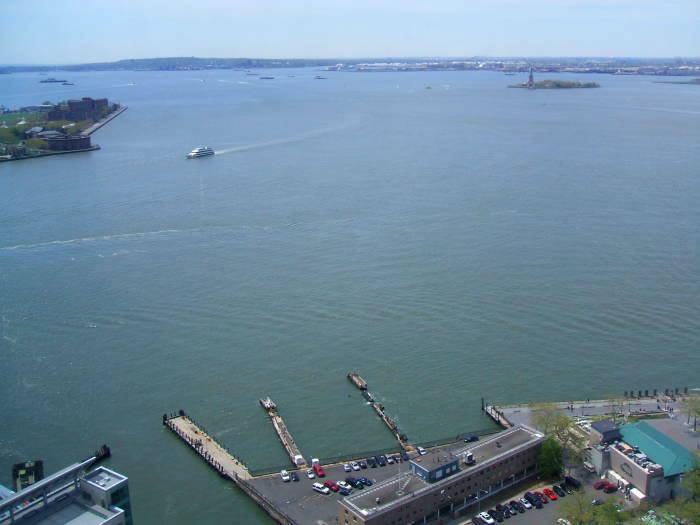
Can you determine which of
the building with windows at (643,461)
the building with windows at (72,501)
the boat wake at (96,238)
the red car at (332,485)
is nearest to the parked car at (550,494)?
the building with windows at (643,461)

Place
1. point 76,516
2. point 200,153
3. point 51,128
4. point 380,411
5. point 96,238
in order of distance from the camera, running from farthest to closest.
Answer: point 51,128
point 200,153
point 96,238
point 380,411
point 76,516

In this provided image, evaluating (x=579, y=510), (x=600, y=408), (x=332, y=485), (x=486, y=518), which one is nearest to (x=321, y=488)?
(x=332, y=485)

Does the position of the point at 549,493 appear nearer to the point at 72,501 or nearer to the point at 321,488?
the point at 321,488

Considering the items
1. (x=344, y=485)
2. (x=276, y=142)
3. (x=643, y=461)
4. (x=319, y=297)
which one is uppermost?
(x=276, y=142)

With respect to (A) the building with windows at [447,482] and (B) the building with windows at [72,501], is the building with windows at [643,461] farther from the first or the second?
(B) the building with windows at [72,501]

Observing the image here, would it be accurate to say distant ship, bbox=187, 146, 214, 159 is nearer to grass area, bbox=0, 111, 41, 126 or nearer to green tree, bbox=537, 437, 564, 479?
grass area, bbox=0, 111, 41, 126

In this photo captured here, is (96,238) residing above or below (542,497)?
above
